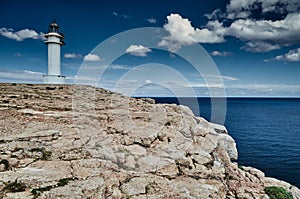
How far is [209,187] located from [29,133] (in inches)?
502

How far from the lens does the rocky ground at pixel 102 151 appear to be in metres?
13.6

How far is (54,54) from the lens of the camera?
34.1 meters

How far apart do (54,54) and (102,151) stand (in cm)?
2212

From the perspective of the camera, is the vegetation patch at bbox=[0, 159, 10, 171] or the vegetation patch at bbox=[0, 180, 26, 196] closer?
the vegetation patch at bbox=[0, 180, 26, 196]

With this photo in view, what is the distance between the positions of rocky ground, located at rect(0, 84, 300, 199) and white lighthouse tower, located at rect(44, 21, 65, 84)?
261 inches

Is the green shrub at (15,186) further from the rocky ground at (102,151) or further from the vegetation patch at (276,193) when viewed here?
the vegetation patch at (276,193)

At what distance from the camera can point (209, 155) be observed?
20172 mm

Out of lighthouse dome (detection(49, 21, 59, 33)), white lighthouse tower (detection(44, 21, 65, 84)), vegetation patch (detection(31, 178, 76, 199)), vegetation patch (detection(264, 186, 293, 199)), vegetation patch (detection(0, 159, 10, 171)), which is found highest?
lighthouse dome (detection(49, 21, 59, 33))

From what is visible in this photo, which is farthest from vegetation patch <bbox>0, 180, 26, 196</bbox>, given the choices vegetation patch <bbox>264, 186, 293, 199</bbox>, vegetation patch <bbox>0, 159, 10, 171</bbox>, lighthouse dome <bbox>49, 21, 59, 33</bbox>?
lighthouse dome <bbox>49, 21, 59, 33</bbox>

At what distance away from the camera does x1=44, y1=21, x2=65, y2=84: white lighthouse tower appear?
3325cm

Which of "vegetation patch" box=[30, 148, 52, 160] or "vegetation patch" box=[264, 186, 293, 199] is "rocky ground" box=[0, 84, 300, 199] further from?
"vegetation patch" box=[264, 186, 293, 199]

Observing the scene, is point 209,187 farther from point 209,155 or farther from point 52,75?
point 52,75

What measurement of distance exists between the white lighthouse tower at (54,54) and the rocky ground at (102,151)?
21.8 feet

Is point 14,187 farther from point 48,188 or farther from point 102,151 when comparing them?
point 102,151
